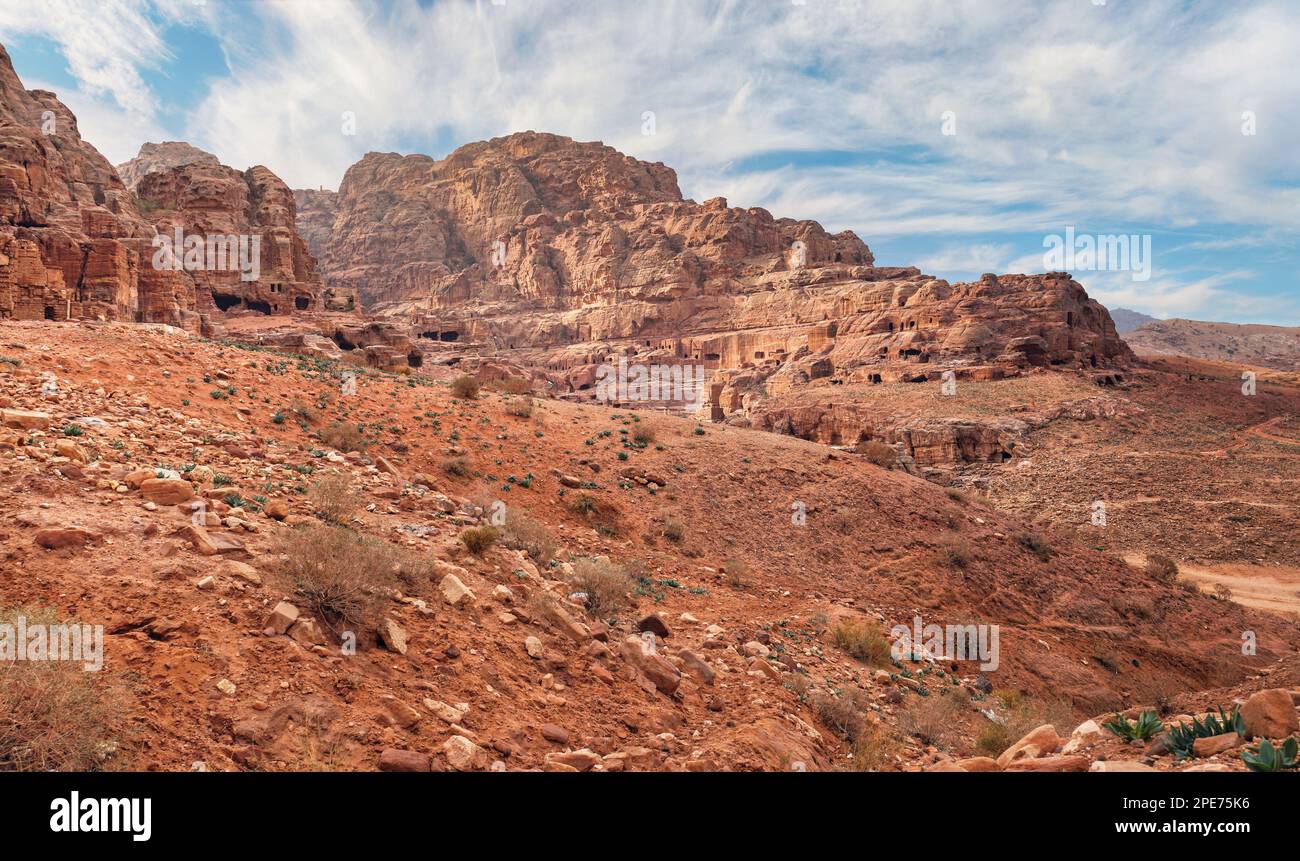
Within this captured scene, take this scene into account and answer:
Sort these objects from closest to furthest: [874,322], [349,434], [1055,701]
Answer: [1055,701], [349,434], [874,322]

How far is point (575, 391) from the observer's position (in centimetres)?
6919

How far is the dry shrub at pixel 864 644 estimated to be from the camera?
375 inches

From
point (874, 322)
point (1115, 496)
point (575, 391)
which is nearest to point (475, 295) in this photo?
point (575, 391)

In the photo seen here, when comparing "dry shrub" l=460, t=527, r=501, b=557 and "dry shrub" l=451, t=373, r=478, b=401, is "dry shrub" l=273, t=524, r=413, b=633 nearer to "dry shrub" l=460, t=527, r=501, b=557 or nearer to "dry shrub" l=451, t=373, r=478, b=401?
"dry shrub" l=460, t=527, r=501, b=557

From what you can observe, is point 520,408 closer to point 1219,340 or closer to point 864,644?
point 864,644

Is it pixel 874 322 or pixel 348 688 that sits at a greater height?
pixel 874 322

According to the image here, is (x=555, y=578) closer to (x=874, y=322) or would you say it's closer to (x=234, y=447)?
(x=234, y=447)

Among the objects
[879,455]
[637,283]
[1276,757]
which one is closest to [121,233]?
[879,455]

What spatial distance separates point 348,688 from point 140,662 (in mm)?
1238

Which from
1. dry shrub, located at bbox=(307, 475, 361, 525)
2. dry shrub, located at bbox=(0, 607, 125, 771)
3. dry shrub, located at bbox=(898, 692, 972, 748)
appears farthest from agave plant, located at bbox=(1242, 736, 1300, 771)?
dry shrub, located at bbox=(307, 475, 361, 525)

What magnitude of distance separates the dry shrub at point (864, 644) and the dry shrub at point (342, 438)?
1034 centimetres

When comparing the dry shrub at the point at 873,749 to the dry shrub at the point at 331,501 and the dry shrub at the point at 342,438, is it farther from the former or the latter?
the dry shrub at the point at 342,438

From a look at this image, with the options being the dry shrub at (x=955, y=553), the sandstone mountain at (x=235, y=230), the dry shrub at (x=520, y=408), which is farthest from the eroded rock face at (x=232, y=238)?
the dry shrub at (x=955, y=553)

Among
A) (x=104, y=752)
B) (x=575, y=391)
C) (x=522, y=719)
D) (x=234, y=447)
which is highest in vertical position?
(x=575, y=391)
